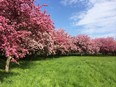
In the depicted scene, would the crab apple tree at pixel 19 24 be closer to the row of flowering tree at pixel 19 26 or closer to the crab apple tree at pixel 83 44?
the row of flowering tree at pixel 19 26

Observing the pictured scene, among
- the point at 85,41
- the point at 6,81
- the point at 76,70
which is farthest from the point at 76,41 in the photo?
the point at 6,81

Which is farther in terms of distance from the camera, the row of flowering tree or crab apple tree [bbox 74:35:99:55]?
crab apple tree [bbox 74:35:99:55]

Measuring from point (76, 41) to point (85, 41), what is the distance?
153 inches

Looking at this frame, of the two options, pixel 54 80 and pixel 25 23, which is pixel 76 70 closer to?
pixel 54 80

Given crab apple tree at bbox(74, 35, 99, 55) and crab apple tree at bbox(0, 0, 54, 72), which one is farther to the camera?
crab apple tree at bbox(74, 35, 99, 55)

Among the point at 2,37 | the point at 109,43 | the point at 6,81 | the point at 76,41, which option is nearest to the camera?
the point at 2,37

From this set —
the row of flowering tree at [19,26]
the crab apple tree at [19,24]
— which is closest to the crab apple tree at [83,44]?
the row of flowering tree at [19,26]

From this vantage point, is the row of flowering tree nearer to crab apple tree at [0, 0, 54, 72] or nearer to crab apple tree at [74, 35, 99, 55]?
crab apple tree at [0, 0, 54, 72]

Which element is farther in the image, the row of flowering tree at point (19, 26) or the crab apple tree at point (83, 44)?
the crab apple tree at point (83, 44)

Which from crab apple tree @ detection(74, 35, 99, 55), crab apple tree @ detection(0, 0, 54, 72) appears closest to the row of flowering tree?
crab apple tree @ detection(0, 0, 54, 72)

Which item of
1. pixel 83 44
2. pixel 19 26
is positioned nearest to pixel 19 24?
pixel 19 26

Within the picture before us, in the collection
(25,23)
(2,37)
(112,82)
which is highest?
(25,23)

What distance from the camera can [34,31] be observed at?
65.1ft

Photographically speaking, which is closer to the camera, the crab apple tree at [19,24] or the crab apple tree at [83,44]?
the crab apple tree at [19,24]
